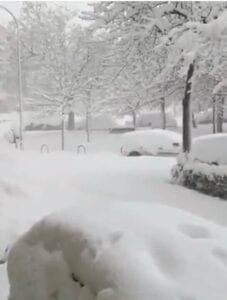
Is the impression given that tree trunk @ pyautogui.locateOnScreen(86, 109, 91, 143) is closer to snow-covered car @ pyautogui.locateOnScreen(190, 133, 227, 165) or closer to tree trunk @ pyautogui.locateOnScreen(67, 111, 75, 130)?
tree trunk @ pyautogui.locateOnScreen(67, 111, 75, 130)

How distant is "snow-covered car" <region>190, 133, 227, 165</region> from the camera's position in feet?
30.8

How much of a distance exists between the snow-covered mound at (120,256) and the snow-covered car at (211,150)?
6.31 meters

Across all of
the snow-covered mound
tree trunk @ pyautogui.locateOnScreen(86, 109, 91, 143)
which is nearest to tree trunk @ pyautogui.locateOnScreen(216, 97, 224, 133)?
tree trunk @ pyautogui.locateOnScreen(86, 109, 91, 143)

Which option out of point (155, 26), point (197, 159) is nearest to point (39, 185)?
point (197, 159)

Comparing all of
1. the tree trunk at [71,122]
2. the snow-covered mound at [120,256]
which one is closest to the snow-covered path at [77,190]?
the snow-covered mound at [120,256]

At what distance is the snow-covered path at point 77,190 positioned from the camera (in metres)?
7.22

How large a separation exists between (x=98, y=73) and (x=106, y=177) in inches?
260

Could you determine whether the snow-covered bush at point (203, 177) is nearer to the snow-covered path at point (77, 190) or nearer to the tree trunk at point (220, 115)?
the snow-covered path at point (77, 190)

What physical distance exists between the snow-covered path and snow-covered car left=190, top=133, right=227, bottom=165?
78 centimetres

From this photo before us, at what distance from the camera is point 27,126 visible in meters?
30.7

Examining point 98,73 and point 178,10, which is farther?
point 98,73

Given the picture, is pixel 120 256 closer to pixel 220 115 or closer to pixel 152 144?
pixel 152 144

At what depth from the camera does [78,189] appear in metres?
9.50

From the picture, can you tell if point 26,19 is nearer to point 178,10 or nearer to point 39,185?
point 178,10
